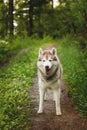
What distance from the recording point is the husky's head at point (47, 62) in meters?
8.18

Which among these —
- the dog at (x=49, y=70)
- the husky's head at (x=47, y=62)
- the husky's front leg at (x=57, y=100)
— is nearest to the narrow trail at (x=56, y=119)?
the husky's front leg at (x=57, y=100)

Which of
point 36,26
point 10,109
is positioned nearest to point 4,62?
point 10,109

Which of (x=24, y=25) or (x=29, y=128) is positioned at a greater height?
(x=29, y=128)

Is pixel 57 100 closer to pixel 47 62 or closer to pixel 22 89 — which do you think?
pixel 47 62

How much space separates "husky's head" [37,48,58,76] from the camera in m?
8.18

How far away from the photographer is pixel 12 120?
794 cm

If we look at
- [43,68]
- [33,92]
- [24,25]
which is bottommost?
[24,25]

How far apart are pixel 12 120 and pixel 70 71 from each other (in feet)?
21.0

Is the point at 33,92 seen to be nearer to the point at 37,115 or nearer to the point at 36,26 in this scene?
the point at 37,115

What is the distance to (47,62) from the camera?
8148 millimetres

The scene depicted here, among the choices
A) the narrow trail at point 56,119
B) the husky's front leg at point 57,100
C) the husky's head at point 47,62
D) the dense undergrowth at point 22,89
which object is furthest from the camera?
the husky's front leg at point 57,100

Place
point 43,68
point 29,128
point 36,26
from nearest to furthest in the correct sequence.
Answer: point 29,128, point 43,68, point 36,26

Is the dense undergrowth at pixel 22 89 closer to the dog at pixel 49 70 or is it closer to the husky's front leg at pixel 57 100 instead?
the husky's front leg at pixel 57 100

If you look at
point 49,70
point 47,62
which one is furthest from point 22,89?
point 47,62
